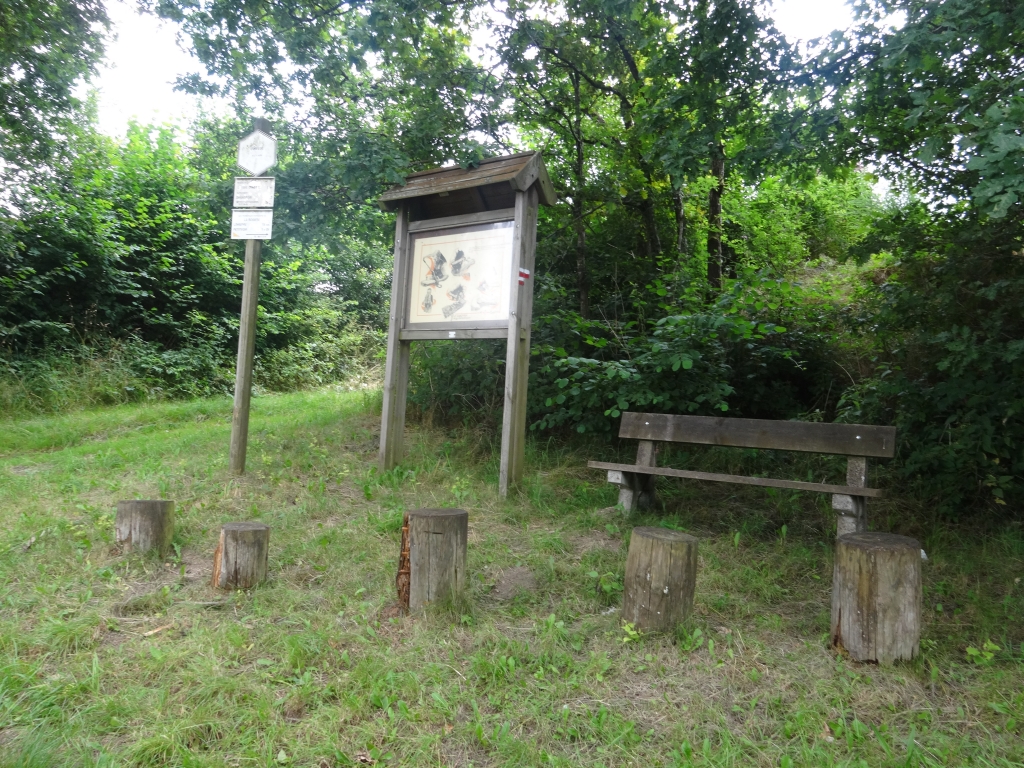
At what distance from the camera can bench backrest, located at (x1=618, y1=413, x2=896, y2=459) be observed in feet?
16.1

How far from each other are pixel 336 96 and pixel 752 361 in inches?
238

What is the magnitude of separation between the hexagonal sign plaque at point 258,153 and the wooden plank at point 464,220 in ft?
4.71

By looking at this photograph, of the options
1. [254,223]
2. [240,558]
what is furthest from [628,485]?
[254,223]

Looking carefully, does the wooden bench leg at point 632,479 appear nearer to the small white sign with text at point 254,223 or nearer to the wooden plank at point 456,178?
the wooden plank at point 456,178

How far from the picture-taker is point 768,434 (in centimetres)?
536

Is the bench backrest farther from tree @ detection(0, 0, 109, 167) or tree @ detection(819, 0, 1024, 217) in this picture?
tree @ detection(0, 0, 109, 167)

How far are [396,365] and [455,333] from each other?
84 cm

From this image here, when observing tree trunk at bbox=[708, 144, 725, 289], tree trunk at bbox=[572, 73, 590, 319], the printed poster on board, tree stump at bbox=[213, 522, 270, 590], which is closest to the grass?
tree stump at bbox=[213, 522, 270, 590]

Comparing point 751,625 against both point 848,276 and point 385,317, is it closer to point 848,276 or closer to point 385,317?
point 848,276

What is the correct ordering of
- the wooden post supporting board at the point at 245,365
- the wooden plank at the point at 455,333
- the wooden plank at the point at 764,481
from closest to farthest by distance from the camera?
1. the wooden plank at the point at 764,481
2. the wooden plank at the point at 455,333
3. the wooden post supporting board at the point at 245,365

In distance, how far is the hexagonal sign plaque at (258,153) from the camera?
20.8ft

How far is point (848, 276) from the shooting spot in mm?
10219

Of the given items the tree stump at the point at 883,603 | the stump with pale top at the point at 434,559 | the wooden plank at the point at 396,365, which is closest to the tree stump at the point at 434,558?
the stump with pale top at the point at 434,559

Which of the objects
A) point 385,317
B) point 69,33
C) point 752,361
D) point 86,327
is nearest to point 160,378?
point 86,327
